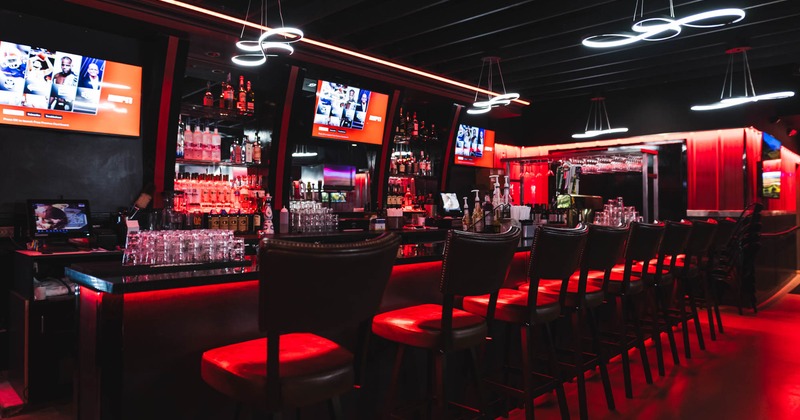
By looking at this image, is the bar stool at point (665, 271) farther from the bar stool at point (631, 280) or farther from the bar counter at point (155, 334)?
the bar counter at point (155, 334)

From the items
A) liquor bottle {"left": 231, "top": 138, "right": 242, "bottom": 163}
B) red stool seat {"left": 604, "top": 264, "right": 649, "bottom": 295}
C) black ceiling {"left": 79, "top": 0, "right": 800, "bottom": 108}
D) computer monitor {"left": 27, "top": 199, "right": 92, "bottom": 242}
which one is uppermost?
black ceiling {"left": 79, "top": 0, "right": 800, "bottom": 108}

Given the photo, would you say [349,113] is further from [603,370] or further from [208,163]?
[603,370]

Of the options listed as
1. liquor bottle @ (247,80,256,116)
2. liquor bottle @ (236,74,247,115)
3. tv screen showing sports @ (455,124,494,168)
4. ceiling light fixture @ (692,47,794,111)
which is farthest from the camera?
tv screen showing sports @ (455,124,494,168)

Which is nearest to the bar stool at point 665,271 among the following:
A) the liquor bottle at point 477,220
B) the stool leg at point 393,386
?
the liquor bottle at point 477,220

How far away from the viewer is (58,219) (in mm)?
3893

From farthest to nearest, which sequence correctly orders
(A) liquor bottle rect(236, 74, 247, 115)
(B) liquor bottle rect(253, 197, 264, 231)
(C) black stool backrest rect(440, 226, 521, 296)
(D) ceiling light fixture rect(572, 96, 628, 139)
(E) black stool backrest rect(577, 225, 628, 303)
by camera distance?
(D) ceiling light fixture rect(572, 96, 628, 139) → (A) liquor bottle rect(236, 74, 247, 115) → (B) liquor bottle rect(253, 197, 264, 231) → (E) black stool backrest rect(577, 225, 628, 303) → (C) black stool backrest rect(440, 226, 521, 296)

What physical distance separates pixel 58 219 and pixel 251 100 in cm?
221

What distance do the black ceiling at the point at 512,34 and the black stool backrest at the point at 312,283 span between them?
146 inches

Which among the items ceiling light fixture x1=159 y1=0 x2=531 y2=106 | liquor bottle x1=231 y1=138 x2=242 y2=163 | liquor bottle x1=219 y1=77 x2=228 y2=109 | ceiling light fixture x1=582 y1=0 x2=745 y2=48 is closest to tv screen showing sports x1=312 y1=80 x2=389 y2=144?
ceiling light fixture x1=159 y1=0 x2=531 y2=106

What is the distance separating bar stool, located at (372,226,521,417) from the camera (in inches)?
83.5

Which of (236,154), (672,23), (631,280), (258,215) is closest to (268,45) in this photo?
(236,154)

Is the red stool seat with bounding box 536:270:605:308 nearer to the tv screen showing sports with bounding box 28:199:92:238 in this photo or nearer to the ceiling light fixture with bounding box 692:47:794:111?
the tv screen showing sports with bounding box 28:199:92:238

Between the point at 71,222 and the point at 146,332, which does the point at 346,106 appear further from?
the point at 146,332

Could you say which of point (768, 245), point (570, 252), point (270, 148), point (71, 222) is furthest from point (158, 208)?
point (768, 245)
